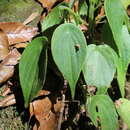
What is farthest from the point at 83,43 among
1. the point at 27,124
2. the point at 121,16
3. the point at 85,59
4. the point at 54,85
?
the point at 27,124

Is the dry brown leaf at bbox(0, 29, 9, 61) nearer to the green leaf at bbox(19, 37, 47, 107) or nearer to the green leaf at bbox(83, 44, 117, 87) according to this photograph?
the green leaf at bbox(19, 37, 47, 107)

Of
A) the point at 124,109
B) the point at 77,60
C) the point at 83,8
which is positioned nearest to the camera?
the point at 77,60

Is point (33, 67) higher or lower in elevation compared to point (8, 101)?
higher

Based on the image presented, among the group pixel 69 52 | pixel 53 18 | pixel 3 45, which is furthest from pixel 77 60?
pixel 3 45

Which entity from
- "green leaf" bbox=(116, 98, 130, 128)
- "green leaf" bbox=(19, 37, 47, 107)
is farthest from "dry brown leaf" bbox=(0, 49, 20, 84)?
"green leaf" bbox=(116, 98, 130, 128)

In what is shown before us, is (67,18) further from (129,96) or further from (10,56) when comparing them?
(129,96)

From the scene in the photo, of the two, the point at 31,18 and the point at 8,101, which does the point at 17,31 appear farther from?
the point at 8,101
